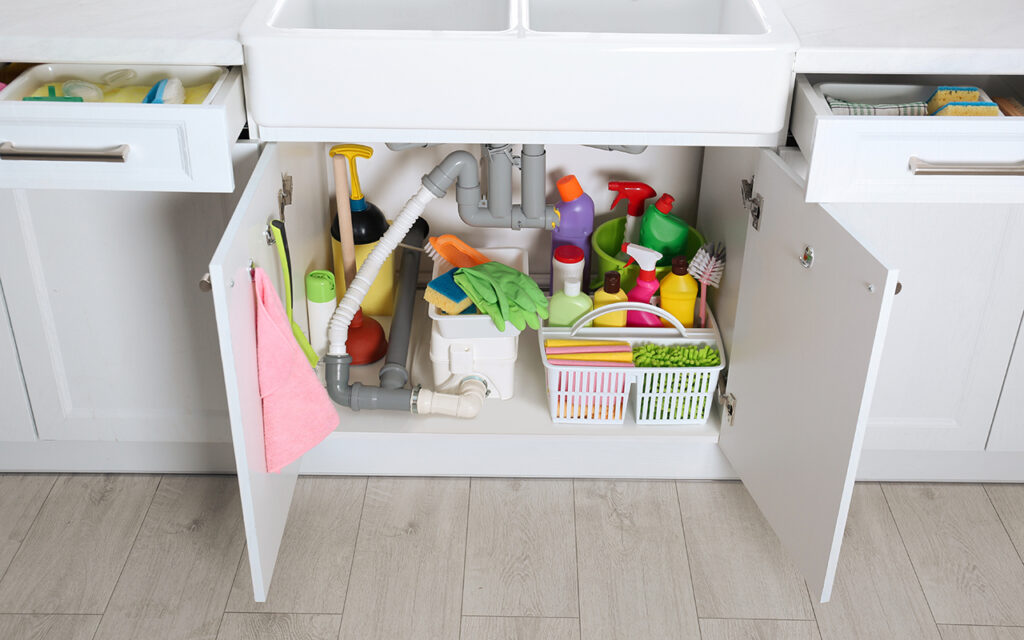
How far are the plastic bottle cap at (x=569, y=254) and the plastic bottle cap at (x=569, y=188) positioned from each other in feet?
0.36

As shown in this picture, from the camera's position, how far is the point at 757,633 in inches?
58.9

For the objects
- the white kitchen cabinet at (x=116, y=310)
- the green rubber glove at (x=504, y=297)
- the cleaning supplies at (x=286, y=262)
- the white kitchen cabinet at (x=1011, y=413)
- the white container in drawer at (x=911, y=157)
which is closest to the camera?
the white container in drawer at (x=911, y=157)

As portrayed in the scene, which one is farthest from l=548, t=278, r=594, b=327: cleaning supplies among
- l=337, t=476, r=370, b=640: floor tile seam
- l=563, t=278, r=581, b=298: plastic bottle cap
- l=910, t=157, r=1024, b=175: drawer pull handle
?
l=910, t=157, r=1024, b=175: drawer pull handle

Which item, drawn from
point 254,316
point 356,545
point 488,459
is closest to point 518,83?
point 254,316

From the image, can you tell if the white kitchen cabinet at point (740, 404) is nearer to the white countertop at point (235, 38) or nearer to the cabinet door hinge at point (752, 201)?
the cabinet door hinge at point (752, 201)

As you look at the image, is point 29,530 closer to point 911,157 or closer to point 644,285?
point 644,285

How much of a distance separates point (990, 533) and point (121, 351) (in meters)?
1.54

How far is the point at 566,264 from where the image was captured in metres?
1.84

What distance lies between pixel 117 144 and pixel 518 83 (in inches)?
21.4

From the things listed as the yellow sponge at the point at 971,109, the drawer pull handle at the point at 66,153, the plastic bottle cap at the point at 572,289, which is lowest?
the plastic bottle cap at the point at 572,289

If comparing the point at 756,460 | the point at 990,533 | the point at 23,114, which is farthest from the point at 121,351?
the point at 990,533

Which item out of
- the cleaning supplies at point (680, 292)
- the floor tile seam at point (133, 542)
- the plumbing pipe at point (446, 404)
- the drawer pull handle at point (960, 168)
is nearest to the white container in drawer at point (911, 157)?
the drawer pull handle at point (960, 168)

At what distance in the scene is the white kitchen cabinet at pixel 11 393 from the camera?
5.16 ft

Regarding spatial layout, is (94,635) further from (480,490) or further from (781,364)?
(781,364)
